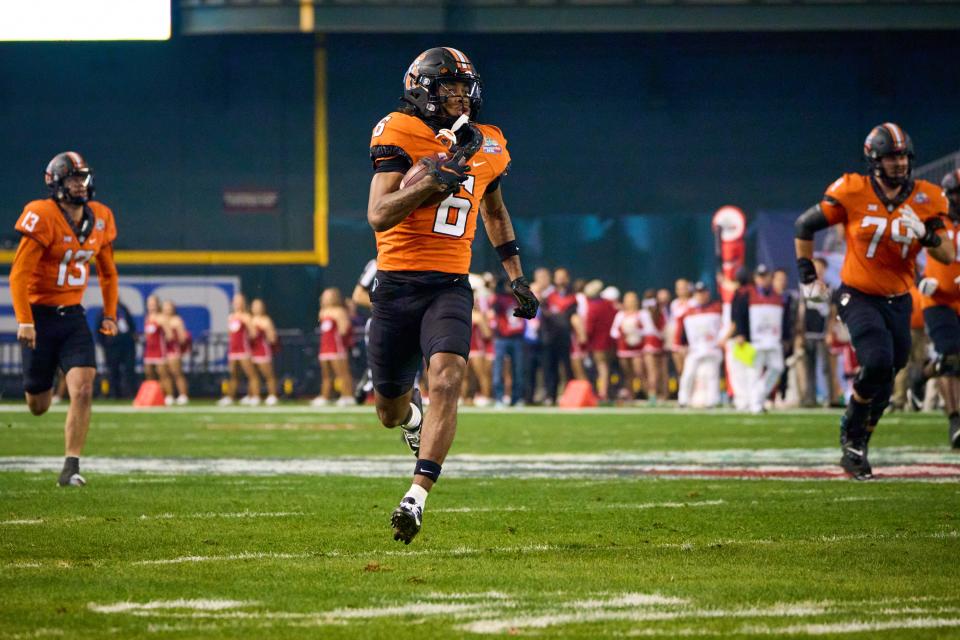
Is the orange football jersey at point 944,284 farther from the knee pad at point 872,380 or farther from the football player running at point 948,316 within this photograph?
the knee pad at point 872,380

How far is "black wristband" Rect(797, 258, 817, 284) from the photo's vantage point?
9.86 metres

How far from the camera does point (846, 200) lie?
32.3 ft

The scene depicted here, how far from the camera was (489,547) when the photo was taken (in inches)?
248

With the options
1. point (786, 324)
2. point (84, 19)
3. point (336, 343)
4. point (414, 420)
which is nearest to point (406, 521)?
point (414, 420)

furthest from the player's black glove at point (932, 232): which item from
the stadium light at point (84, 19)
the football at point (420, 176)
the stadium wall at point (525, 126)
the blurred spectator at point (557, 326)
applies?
the stadium wall at point (525, 126)

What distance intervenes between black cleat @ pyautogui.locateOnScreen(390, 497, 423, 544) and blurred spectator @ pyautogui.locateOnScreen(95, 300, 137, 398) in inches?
811

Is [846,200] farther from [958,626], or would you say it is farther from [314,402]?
[314,402]

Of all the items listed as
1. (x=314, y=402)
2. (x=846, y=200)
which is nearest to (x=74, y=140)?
(x=314, y=402)

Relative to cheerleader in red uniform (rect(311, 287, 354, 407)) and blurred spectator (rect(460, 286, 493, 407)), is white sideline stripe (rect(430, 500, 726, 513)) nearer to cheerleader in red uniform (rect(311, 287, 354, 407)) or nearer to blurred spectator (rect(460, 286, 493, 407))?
blurred spectator (rect(460, 286, 493, 407))

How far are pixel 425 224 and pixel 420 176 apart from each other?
0.43m

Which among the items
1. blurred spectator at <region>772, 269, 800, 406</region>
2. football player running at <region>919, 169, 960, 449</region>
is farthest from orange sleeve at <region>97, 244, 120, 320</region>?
A: blurred spectator at <region>772, 269, 800, 406</region>

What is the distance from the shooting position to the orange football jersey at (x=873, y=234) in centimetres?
975

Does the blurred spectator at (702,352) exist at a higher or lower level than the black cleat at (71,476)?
higher

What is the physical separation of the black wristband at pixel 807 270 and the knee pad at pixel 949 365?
2.42 meters
